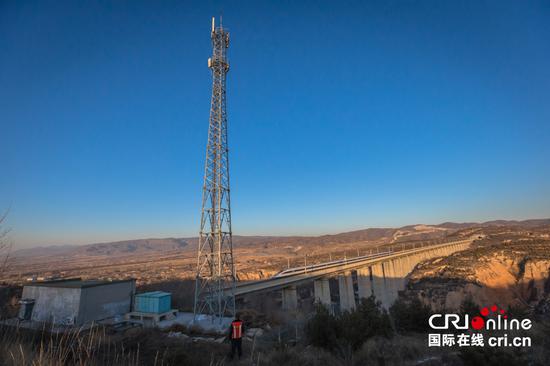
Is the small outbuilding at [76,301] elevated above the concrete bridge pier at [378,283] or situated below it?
above

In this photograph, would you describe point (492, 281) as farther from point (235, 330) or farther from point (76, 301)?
point (76, 301)

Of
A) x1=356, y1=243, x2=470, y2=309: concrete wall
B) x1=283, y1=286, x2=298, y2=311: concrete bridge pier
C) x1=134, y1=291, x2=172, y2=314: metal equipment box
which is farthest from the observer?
x1=356, y1=243, x2=470, y2=309: concrete wall

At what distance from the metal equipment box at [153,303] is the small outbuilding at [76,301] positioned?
Result: 6.19 ft

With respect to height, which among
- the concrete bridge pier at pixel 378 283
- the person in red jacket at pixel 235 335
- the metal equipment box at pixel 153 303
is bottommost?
the concrete bridge pier at pixel 378 283

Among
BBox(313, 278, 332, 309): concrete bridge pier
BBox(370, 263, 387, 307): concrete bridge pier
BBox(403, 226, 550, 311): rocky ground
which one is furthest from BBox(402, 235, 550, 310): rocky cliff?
BBox(313, 278, 332, 309): concrete bridge pier

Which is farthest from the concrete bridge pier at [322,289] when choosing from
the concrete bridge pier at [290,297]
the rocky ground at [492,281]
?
the rocky ground at [492,281]

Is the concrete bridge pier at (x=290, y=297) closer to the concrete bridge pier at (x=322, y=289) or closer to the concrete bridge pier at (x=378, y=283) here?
the concrete bridge pier at (x=322, y=289)

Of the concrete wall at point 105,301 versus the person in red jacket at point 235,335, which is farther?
the concrete wall at point 105,301

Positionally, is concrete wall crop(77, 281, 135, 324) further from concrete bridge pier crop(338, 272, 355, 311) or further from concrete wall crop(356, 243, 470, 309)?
concrete wall crop(356, 243, 470, 309)

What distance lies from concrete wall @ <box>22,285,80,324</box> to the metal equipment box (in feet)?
14.9

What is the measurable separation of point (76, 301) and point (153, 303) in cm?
564

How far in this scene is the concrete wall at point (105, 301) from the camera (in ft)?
73.3

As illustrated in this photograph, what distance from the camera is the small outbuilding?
871 inches

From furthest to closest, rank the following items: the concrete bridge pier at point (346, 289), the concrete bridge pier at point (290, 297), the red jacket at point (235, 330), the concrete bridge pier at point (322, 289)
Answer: the concrete bridge pier at point (346, 289) < the concrete bridge pier at point (322, 289) < the concrete bridge pier at point (290, 297) < the red jacket at point (235, 330)
